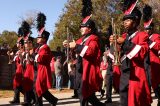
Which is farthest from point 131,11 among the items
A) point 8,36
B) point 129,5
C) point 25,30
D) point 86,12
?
point 8,36

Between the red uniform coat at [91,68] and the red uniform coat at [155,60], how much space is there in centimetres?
184

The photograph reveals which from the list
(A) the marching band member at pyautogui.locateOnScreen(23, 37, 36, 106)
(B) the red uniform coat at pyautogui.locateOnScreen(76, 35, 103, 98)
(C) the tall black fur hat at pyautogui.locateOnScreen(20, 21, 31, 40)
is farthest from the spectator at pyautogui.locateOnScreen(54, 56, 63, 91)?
(B) the red uniform coat at pyautogui.locateOnScreen(76, 35, 103, 98)

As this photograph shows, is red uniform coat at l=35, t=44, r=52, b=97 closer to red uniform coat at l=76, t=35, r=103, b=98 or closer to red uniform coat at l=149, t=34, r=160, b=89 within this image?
red uniform coat at l=76, t=35, r=103, b=98

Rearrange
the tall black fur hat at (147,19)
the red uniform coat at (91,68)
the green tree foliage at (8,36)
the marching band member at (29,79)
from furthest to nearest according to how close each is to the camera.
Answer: the green tree foliage at (8,36) < the marching band member at (29,79) < the tall black fur hat at (147,19) < the red uniform coat at (91,68)

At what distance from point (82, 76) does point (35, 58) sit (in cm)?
191

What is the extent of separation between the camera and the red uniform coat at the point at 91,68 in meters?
9.17

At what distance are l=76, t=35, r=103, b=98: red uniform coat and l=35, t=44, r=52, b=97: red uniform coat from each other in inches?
67.1

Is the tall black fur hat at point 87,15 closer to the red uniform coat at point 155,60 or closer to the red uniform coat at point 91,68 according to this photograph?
the red uniform coat at point 91,68

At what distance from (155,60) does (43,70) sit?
273 cm

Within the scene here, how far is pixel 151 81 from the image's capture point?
1071 cm

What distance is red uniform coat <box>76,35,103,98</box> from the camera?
361 inches

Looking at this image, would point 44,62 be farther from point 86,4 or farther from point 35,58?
point 86,4

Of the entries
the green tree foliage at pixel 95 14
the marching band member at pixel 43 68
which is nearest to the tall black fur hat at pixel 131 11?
the marching band member at pixel 43 68

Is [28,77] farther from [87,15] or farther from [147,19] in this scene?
[147,19]
